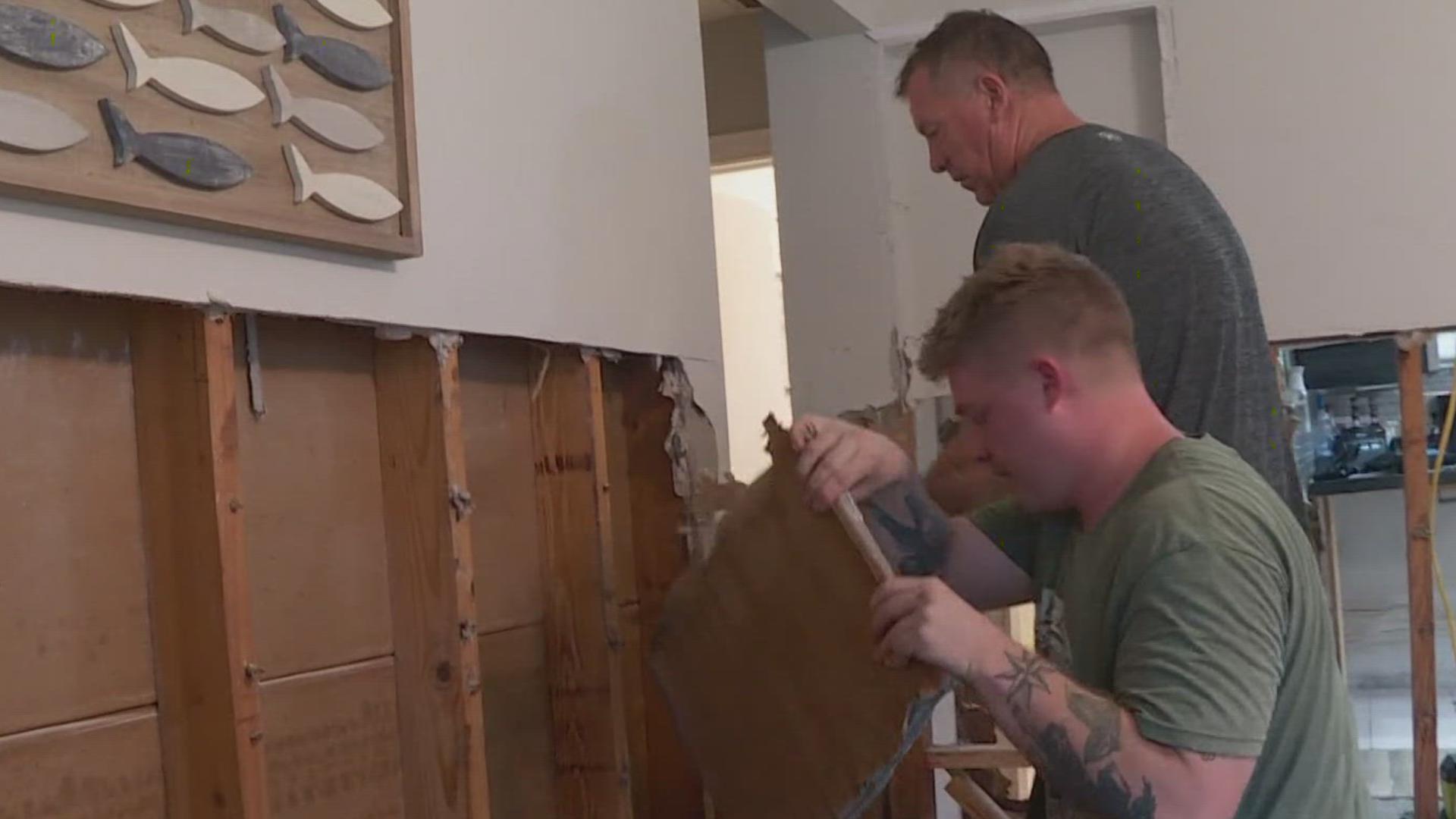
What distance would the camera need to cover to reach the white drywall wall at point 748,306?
578 cm

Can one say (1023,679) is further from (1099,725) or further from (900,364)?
(900,364)

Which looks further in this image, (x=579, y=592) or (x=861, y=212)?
(x=861, y=212)

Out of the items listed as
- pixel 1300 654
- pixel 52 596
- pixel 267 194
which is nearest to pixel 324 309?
pixel 267 194

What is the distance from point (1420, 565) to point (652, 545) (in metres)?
1.74

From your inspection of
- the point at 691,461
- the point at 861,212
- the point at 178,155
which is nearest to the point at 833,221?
the point at 861,212

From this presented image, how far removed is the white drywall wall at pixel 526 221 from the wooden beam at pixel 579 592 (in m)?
0.10

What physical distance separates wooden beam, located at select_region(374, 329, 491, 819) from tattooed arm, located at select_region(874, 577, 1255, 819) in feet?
2.29

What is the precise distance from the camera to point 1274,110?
322cm

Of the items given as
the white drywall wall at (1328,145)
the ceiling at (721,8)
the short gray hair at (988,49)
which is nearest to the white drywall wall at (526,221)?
the short gray hair at (988,49)

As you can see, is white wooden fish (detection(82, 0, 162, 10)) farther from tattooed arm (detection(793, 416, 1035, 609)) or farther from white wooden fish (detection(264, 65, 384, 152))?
tattooed arm (detection(793, 416, 1035, 609))

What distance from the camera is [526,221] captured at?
2.07 metres

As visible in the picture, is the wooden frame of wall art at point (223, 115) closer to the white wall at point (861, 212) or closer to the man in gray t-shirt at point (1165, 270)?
the man in gray t-shirt at point (1165, 270)

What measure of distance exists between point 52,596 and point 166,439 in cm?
19

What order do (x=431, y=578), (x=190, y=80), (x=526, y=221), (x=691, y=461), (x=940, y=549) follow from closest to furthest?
1. (x=190, y=80)
2. (x=940, y=549)
3. (x=431, y=578)
4. (x=526, y=221)
5. (x=691, y=461)
